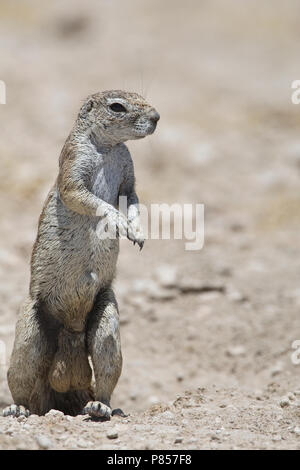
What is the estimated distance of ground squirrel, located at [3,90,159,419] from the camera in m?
6.31

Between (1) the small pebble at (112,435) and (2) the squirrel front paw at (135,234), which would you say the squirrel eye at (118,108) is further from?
(1) the small pebble at (112,435)

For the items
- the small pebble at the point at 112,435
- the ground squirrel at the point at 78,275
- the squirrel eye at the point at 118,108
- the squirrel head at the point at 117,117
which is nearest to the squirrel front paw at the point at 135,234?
the ground squirrel at the point at 78,275

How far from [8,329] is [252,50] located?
30.0ft

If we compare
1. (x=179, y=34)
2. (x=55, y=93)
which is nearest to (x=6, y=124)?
(x=55, y=93)

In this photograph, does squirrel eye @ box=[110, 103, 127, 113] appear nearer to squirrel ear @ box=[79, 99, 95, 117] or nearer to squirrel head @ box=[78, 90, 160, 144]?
squirrel head @ box=[78, 90, 160, 144]

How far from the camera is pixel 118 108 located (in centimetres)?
637

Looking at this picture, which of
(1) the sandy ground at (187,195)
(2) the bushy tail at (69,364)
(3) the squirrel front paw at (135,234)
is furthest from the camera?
(2) the bushy tail at (69,364)

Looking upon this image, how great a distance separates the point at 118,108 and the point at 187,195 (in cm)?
648

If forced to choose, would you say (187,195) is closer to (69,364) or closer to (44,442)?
(69,364)

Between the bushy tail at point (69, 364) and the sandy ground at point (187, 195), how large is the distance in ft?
1.70

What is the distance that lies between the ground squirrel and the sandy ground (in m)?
0.58

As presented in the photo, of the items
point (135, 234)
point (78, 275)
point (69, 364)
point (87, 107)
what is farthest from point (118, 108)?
point (69, 364)

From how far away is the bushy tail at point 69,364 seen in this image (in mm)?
6406

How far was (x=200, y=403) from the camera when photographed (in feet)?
21.7
